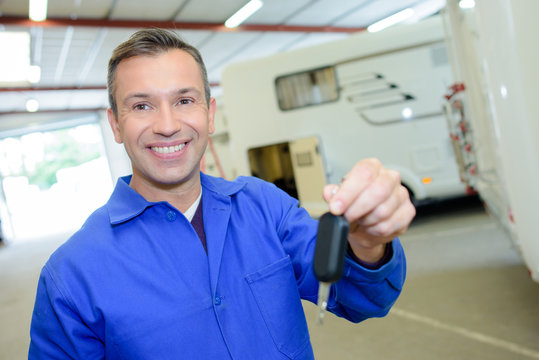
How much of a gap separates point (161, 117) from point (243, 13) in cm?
986

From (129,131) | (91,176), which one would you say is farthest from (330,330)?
(91,176)

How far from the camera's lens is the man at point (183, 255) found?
118 centimetres

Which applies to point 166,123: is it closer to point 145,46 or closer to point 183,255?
point 145,46

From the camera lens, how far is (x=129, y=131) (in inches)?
54.7

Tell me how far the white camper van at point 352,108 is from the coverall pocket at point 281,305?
5289 millimetres

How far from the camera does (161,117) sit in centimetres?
137

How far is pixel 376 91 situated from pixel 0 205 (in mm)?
15996

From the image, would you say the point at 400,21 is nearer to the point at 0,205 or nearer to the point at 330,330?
the point at 330,330

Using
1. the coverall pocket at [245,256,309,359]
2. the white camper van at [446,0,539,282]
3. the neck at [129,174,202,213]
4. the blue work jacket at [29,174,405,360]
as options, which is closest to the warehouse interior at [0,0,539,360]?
the white camper van at [446,0,539,282]

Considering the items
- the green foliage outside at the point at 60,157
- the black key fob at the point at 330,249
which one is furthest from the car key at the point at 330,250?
the green foliage outside at the point at 60,157

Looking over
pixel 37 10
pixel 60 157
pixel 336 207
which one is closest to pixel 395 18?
pixel 37 10

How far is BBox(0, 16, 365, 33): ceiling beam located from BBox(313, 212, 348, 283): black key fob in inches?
276

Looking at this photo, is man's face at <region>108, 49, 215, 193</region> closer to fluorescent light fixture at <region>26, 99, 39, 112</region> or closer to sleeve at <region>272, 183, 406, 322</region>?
sleeve at <region>272, 183, 406, 322</region>

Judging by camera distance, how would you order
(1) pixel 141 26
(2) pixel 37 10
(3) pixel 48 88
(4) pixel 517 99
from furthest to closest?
(3) pixel 48 88 → (1) pixel 141 26 → (2) pixel 37 10 → (4) pixel 517 99
